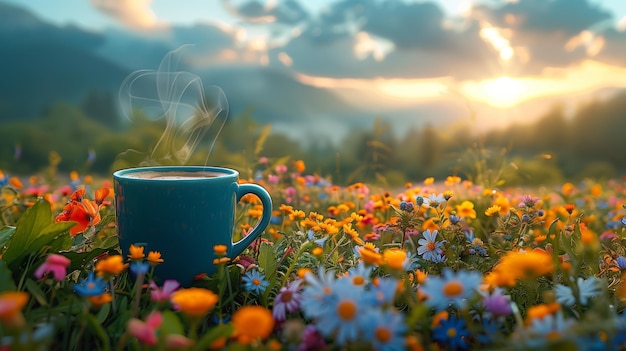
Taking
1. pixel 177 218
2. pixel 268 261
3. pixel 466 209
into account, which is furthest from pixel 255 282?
pixel 466 209

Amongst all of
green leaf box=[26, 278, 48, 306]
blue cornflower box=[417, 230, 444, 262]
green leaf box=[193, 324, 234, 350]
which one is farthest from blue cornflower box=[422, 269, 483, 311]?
green leaf box=[26, 278, 48, 306]

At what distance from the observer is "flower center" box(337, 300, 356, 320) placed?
0.71m

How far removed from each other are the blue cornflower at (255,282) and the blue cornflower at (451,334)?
379 mm

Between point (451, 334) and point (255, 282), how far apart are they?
0.42m

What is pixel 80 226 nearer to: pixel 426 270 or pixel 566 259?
pixel 426 270

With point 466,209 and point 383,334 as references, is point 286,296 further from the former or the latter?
point 466,209

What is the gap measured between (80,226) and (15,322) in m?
0.63

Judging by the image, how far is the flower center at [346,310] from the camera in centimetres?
71

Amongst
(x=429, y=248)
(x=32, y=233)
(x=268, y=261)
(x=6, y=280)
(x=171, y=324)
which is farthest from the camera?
(x=429, y=248)

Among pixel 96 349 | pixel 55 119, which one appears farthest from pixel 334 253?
pixel 55 119

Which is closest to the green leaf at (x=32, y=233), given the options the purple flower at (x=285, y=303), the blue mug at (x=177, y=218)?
the blue mug at (x=177, y=218)

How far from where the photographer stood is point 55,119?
10445 millimetres

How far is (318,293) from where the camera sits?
773 millimetres

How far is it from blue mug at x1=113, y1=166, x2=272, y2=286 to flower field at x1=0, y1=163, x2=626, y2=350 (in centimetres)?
3
